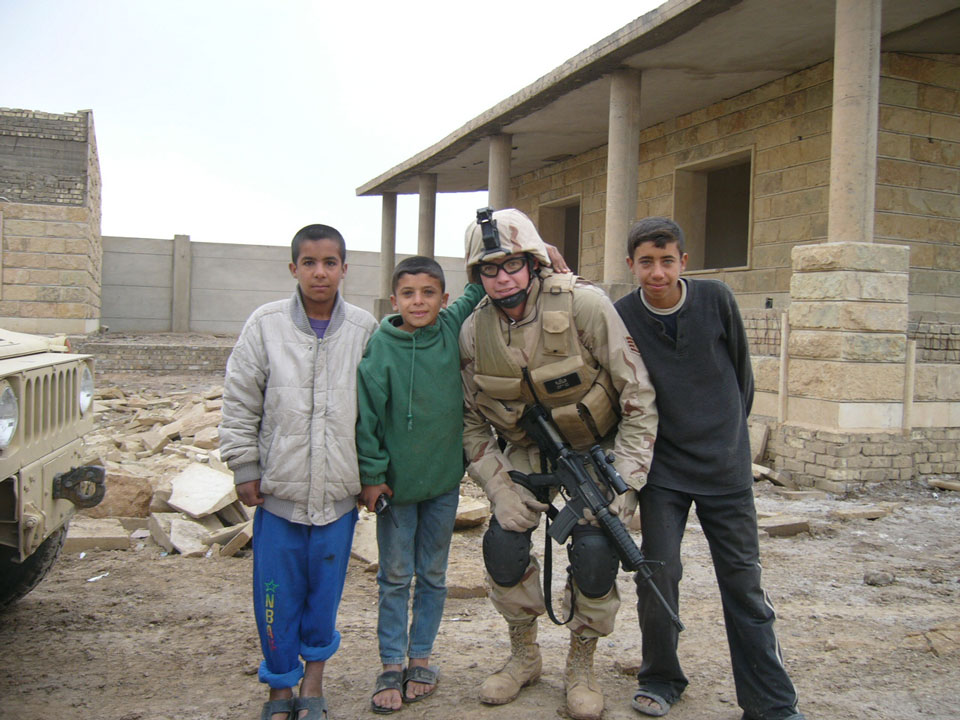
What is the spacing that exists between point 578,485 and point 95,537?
11.3 feet

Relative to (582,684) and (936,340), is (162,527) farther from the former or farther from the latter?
(936,340)

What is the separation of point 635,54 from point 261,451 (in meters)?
6.80

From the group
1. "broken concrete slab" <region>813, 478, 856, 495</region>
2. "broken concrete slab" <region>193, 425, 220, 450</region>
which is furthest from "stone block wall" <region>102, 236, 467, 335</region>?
"broken concrete slab" <region>813, 478, 856, 495</region>

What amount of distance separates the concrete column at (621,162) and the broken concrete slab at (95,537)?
18.8ft

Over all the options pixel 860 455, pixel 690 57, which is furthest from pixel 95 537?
pixel 690 57

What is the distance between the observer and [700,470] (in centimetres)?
247

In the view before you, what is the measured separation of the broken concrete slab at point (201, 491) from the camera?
4.96m

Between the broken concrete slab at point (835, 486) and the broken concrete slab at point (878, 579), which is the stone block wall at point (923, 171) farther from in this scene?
the broken concrete slab at point (878, 579)

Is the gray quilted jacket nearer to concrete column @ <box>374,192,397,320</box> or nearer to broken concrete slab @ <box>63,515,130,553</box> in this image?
broken concrete slab @ <box>63,515,130,553</box>

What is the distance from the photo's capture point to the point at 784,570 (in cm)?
431

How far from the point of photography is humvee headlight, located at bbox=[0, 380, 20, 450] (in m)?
2.40

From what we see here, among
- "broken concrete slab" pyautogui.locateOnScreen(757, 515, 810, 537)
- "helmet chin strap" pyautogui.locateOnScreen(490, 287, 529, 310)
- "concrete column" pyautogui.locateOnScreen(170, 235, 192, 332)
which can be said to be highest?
"concrete column" pyautogui.locateOnScreen(170, 235, 192, 332)

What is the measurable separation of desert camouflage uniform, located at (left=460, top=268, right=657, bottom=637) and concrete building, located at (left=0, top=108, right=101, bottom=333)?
14.6 meters

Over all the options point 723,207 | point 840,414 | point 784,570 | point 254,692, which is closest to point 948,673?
point 784,570
